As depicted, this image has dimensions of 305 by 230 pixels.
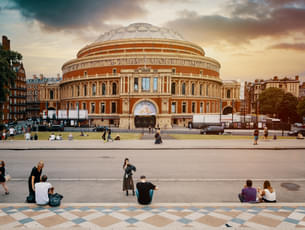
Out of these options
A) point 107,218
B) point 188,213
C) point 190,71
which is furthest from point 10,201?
point 190,71

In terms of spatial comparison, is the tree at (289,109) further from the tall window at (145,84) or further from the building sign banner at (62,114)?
the building sign banner at (62,114)

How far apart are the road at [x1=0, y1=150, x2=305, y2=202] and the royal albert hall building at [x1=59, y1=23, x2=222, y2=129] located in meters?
32.9

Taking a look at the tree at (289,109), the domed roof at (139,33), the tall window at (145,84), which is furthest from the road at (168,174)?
the tree at (289,109)

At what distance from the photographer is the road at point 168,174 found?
34.0 feet

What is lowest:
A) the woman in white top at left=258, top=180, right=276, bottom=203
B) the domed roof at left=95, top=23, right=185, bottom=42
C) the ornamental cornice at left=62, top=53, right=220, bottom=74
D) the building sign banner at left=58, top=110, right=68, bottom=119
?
the woman in white top at left=258, top=180, right=276, bottom=203

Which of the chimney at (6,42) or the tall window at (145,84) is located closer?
the tall window at (145,84)

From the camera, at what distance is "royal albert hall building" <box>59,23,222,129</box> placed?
52781mm

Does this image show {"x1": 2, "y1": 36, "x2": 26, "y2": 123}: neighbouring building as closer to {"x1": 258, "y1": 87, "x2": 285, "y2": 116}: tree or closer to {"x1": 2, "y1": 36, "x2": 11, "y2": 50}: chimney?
Answer: {"x1": 2, "y1": 36, "x2": 11, "y2": 50}: chimney

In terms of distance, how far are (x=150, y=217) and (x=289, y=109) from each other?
256ft

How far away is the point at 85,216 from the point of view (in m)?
7.88

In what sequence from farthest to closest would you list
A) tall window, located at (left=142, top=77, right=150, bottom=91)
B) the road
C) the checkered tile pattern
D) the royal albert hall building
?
1. tall window, located at (left=142, top=77, right=150, bottom=91)
2. the royal albert hall building
3. the road
4. the checkered tile pattern

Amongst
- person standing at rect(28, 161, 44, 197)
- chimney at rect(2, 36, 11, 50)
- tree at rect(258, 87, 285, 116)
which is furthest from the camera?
tree at rect(258, 87, 285, 116)

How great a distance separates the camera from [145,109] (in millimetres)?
52531

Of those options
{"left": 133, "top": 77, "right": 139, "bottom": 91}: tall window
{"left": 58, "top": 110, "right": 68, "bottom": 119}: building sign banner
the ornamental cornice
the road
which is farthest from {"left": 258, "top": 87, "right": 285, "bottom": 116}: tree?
the road
